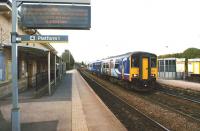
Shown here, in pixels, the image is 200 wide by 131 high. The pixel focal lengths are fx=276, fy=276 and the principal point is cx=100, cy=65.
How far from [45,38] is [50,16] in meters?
2.90

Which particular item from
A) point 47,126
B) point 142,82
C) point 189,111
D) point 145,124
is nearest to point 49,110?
point 47,126

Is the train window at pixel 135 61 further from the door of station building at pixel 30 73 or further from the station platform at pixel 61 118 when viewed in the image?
the door of station building at pixel 30 73

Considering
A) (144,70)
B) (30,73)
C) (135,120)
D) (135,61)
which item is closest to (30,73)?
(30,73)

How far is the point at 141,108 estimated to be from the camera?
1250cm

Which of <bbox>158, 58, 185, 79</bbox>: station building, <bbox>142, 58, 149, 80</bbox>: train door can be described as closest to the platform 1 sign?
<bbox>142, 58, 149, 80</bbox>: train door

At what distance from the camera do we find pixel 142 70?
1884 cm

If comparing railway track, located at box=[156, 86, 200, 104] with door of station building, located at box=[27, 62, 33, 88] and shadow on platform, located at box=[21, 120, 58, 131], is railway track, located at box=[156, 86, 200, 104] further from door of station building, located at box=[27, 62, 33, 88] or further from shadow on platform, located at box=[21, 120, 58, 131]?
door of station building, located at box=[27, 62, 33, 88]

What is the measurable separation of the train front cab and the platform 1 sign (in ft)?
39.8

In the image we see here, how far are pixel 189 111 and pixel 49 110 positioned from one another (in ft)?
19.1

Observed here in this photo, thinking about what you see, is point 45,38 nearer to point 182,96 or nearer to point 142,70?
point 182,96

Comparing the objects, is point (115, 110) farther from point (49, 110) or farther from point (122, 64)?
point (122, 64)

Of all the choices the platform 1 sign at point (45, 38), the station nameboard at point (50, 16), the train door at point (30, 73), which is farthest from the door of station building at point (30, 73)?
the platform 1 sign at point (45, 38)

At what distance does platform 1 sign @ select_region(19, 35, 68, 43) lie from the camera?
6684mm

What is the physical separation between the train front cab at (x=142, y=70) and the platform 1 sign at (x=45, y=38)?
12.1 meters
